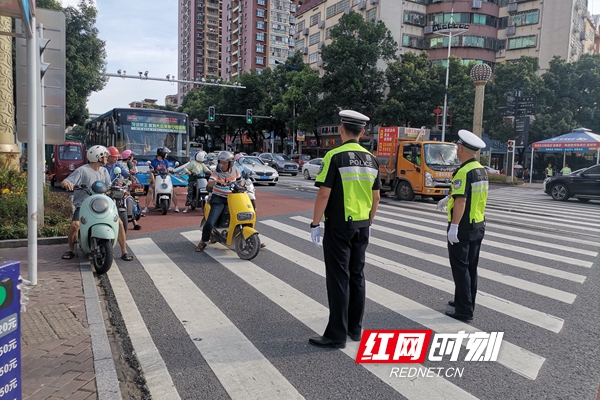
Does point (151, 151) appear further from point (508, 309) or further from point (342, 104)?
point (342, 104)

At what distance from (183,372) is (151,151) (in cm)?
1462

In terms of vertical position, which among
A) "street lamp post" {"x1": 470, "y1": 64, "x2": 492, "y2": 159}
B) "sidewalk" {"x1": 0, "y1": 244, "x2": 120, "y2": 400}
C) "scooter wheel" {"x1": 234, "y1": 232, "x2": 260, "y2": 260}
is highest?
"street lamp post" {"x1": 470, "y1": 64, "x2": 492, "y2": 159}

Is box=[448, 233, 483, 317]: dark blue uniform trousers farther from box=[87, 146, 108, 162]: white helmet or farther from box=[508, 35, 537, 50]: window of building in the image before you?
box=[508, 35, 537, 50]: window of building

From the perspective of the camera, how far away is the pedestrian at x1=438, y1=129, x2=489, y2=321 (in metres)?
4.80

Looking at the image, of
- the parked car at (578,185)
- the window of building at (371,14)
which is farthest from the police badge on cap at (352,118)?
the window of building at (371,14)

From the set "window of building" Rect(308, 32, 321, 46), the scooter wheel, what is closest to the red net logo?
the scooter wheel

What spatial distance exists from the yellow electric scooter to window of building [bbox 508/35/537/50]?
152 ft

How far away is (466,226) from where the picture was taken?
4883 millimetres

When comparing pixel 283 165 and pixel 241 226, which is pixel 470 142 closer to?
pixel 241 226

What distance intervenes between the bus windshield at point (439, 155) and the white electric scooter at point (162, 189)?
27.9 feet

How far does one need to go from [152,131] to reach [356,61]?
25300 mm

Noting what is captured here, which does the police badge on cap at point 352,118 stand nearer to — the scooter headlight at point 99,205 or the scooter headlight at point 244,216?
Answer: the scooter headlight at point 244,216

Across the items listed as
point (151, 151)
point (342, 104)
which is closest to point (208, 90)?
point (342, 104)

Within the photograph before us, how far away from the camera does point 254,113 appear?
183 feet
